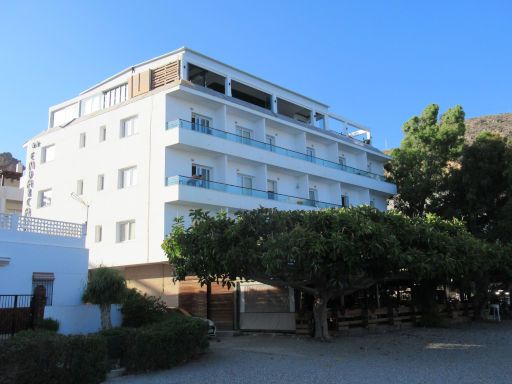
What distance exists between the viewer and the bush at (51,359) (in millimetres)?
9656

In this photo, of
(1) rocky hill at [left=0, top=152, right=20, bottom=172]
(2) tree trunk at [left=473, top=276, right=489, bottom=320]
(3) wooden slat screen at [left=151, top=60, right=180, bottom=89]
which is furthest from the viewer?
(1) rocky hill at [left=0, top=152, right=20, bottom=172]

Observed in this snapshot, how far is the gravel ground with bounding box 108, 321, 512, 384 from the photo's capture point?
37.3 feet

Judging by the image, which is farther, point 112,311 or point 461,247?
point 112,311

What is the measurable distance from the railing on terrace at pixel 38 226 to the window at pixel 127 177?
23.4 ft

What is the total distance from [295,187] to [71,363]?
2490cm

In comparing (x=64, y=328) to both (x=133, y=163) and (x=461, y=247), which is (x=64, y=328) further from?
(x=461, y=247)

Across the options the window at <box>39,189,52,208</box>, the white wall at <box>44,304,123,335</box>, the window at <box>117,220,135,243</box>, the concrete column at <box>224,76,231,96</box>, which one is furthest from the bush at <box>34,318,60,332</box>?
the concrete column at <box>224,76,231,96</box>

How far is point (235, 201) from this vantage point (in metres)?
28.2

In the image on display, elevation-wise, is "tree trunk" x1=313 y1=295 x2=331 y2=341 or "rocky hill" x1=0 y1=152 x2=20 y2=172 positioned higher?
"rocky hill" x1=0 y1=152 x2=20 y2=172

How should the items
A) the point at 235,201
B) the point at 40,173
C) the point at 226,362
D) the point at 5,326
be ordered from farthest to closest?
the point at 40,173 → the point at 235,201 → the point at 5,326 → the point at 226,362

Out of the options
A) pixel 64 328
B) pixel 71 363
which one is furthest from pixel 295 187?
pixel 71 363

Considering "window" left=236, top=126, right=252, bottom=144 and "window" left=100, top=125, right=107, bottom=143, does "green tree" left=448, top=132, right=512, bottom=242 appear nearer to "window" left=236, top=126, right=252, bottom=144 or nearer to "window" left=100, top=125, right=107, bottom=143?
"window" left=236, top=126, right=252, bottom=144

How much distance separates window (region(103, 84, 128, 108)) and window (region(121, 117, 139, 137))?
196 cm

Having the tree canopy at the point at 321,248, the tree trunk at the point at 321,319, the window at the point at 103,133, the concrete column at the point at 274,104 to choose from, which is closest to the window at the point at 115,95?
the window at the point at 103,133
